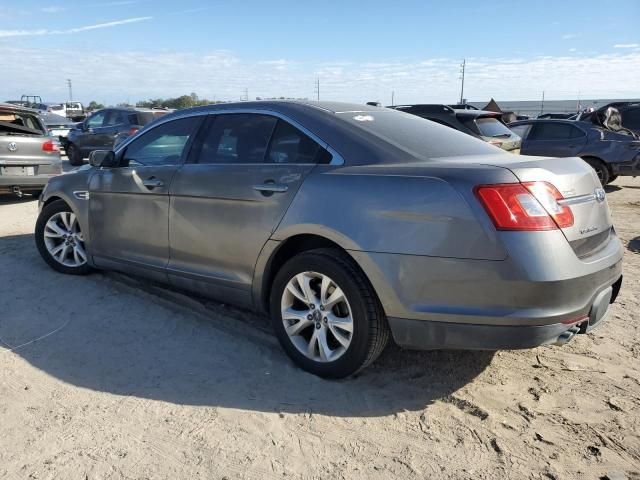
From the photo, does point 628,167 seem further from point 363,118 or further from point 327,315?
point 327,315

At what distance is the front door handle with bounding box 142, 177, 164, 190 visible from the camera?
4.12 meters

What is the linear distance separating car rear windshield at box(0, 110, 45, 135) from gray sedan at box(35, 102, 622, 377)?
5632mm

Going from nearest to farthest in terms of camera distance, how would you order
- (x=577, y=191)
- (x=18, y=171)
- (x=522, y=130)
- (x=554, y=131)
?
(x=577, y=191) < (x=18, y=171) < (x=554, y=131) < (x=522, y=130)

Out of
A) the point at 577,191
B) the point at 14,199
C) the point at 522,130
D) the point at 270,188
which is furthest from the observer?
the point at 522,130

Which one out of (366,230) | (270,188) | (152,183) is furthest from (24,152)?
(366,230)

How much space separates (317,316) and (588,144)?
31.7 feet

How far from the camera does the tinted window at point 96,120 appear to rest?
15.1 m

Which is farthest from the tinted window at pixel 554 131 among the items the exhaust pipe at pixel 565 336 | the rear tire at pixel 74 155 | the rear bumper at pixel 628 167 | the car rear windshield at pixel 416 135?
the rear tire at pixel 74 155

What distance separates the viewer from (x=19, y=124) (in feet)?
29.5

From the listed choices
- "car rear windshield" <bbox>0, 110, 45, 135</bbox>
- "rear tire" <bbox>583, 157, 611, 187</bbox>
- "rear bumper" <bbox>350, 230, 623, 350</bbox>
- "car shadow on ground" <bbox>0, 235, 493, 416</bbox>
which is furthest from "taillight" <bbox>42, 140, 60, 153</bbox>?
"rear tire" <bbox>583, 157, 611, 187</bbox>

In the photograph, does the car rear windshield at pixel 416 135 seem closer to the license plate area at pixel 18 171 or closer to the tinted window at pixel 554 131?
the license plate area at pixel 18 171

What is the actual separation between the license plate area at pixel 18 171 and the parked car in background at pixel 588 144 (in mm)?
9547

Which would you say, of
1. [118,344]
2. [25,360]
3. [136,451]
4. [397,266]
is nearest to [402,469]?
[397,266]

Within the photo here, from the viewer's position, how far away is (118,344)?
372cm
